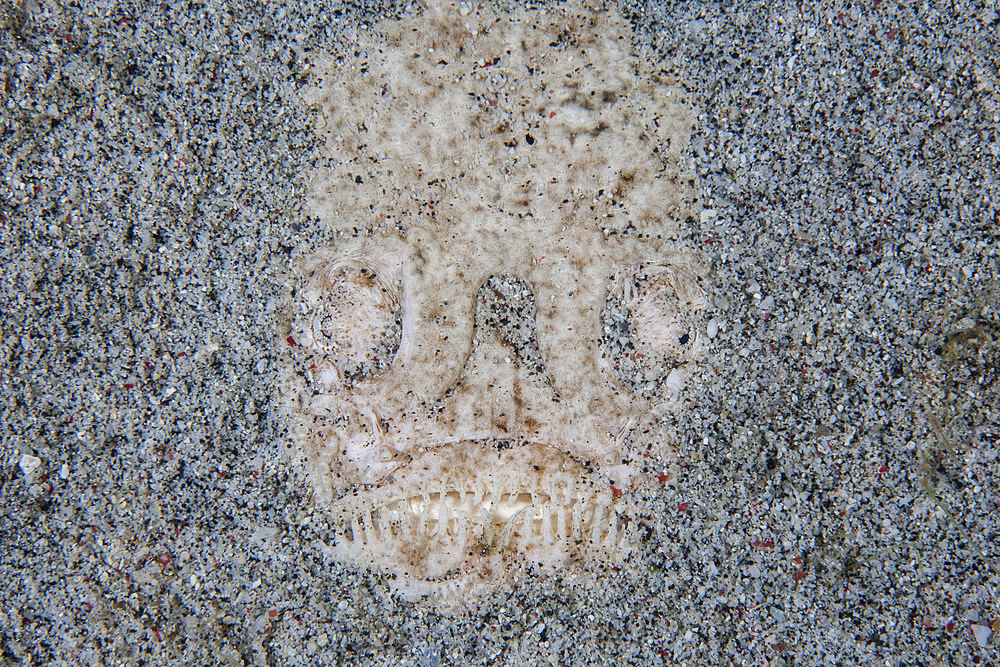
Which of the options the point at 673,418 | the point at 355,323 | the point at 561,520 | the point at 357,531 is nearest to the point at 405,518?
the point at 357,531

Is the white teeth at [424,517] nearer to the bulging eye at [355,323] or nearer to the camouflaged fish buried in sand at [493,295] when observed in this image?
the camouflaged fish buried in sand at [493,295]

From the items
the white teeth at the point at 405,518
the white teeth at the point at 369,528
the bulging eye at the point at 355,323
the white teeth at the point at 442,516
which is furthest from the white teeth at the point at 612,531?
the bulging eye at the point at 355,323

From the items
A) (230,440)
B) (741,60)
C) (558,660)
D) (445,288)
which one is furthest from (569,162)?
(558,660)

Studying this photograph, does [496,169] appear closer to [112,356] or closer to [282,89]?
[282,89]

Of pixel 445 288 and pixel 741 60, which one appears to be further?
pixel 741 60

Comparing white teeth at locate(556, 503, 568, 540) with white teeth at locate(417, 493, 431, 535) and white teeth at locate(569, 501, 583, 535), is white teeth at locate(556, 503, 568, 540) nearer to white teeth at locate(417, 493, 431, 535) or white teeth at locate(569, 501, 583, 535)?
white teeth at locate(569, 501, 583, 535)

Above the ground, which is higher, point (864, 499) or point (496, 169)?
point (496, 169)

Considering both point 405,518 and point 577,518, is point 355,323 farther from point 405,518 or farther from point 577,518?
point 577,518

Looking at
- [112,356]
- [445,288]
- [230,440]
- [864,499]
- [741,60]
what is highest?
[741,60]

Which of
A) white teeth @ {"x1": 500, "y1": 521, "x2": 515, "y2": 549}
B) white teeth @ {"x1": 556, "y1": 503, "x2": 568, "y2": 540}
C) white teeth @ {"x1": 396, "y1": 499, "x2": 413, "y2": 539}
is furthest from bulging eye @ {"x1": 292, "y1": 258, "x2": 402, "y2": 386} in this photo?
white teeth @ {"x1": 556, "y1": 503, "x2": 568, "y2": 540}
